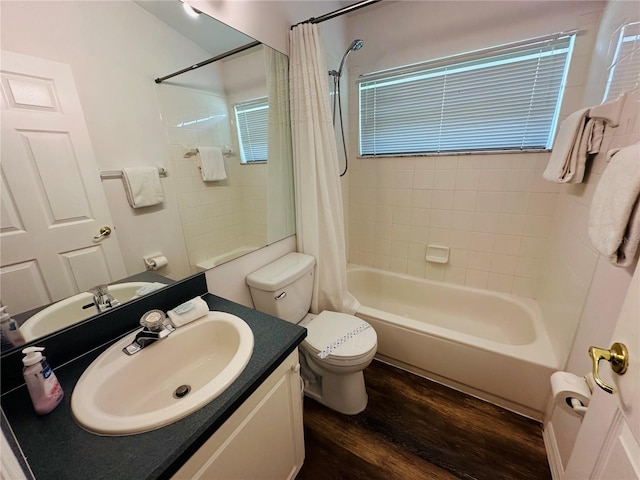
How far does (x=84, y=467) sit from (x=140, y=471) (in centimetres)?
12

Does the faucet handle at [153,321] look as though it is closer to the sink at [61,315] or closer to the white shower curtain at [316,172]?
the sink at [61,315]

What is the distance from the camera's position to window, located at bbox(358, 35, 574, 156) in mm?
1532

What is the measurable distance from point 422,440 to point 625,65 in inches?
75.2

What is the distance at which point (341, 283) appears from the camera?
1.76 metres

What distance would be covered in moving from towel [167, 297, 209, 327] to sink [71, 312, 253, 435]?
→ 21 mm

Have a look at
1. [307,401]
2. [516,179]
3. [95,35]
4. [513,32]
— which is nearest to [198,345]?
[307,401]

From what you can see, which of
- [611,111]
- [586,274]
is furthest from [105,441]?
[611,111]

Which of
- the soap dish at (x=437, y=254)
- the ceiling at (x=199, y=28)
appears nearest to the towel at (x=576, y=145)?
the soap dish at (x=437, y=254)

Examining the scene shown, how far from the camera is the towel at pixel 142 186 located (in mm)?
902

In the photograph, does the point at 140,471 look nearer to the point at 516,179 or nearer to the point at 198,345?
the point at 198,345

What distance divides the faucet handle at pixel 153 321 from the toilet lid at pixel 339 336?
76cm

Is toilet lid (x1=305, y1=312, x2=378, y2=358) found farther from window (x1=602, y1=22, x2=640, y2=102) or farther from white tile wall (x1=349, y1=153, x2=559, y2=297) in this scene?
window (x1=602, y1=22, x2=640, y2=102)

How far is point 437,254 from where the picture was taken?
207cm

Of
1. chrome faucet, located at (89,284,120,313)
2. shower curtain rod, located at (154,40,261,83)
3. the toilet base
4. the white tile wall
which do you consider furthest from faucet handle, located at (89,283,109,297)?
the white tile wall
